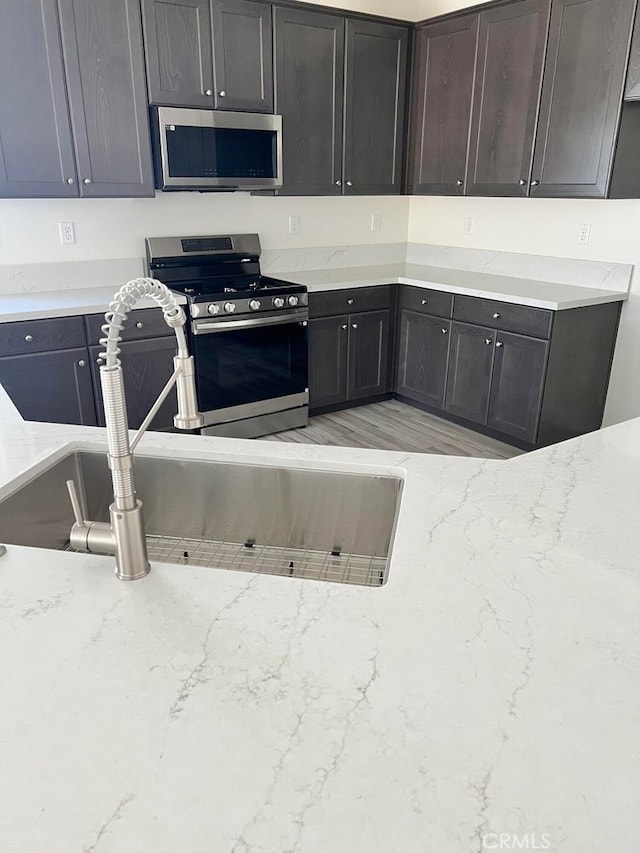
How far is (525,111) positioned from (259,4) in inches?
62.0

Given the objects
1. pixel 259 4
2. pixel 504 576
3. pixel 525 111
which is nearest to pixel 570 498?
pixel 504 576

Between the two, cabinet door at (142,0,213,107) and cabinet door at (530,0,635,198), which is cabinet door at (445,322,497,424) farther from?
cabinet door at (142,0,213,107)

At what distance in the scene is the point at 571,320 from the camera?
11.2ft

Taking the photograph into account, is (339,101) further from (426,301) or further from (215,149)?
(426,301)

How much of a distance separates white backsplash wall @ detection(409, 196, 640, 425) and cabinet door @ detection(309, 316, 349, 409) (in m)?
1.14

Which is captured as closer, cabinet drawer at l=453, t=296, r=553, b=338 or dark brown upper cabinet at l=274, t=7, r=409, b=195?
cabinet drawer at l=453, t=296, r=553, b=338

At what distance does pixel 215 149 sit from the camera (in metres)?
3.54

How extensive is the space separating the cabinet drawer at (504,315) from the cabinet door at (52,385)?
7.13 feet

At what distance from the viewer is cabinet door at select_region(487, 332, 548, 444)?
3461 millimetres

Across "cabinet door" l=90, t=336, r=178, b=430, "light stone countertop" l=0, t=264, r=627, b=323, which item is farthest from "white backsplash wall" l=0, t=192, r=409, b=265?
"cabinet door" l=90, t=336, r=178, b=430

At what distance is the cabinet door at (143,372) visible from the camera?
335 centimetres

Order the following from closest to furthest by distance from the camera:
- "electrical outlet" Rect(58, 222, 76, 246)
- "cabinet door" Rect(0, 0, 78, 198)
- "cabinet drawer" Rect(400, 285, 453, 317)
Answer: "cabinet door" Rect(0, 0, 78, 198)
"electrical outlet" Rect(58, 222, 76, 246)
"cabinet drawer" Rect(400, 285, 453, 317)

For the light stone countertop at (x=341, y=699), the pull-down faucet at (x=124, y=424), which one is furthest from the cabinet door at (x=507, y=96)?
the pull-down faucet at (x=124, y=424)

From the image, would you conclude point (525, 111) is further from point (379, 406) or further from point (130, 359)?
point (130, 359)
